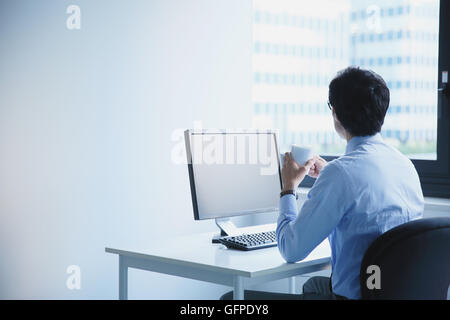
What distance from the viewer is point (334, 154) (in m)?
3.63

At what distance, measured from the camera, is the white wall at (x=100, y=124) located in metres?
2.63

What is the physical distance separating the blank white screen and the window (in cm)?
99

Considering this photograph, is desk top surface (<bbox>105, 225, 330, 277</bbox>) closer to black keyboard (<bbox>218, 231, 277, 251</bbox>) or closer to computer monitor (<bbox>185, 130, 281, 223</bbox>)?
black keyboard (<bbox>218, 231, 277, 251</bbox>)

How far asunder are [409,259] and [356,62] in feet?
6.66

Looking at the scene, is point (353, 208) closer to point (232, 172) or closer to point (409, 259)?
point (409, 259)

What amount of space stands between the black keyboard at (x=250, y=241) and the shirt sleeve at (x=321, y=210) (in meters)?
0.34

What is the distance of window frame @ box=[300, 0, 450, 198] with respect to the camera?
2967mm

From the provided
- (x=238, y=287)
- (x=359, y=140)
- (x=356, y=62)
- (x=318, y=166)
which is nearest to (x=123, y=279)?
(x=238, y=287)

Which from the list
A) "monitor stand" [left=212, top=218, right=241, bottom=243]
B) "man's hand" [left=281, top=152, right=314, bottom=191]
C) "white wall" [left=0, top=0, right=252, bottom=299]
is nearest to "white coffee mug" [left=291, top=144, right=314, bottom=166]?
"man's hand" [left=281, top=152, right=314, bottom=191]

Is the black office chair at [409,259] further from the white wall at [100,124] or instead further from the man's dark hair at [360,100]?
the white wall at [100,124]

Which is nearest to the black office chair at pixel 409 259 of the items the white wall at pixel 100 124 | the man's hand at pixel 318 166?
the man's hand at pixel 318 166

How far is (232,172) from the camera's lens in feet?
7.87
